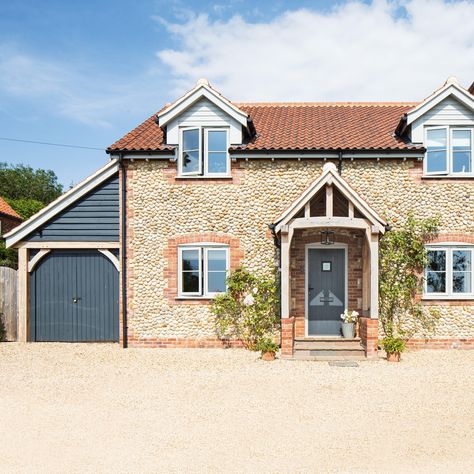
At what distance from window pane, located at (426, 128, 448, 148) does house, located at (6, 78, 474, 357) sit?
3 centimetres

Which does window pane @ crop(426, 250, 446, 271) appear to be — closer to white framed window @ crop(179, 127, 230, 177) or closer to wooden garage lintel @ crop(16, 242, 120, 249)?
white framed window @ crop(179, 127, 230, 177)

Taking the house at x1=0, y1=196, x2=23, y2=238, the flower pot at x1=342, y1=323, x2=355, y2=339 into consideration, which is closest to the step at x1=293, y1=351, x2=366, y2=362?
the flower pot at x1=342, y1=323, x2=355, y2=339

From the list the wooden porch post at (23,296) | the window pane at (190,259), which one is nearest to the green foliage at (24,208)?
the wooden porch post at (23,296)

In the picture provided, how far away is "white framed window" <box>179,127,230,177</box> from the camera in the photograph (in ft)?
41.8

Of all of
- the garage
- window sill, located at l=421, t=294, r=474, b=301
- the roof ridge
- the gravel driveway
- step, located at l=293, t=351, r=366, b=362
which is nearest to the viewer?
the gravel driveway

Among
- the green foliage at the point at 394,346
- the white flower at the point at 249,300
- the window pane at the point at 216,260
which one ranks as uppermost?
the window pane at the point at 216,260

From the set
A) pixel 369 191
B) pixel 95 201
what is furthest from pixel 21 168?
pixel 369 191

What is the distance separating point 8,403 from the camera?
293 inches

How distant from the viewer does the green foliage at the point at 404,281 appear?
39.9 ft

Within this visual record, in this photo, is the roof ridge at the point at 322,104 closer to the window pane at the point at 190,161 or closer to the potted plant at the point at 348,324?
the window pane at the point at 190,161

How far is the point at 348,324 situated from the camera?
1182 cm

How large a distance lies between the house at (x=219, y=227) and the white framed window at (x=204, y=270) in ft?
0.11

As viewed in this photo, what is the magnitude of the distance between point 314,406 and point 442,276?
7.26 meters

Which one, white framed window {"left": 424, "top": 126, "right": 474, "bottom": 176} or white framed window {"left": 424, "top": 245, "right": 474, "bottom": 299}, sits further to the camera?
white framed window {"left": 424, "top": 126, "right": 474, "bottom": 176}
